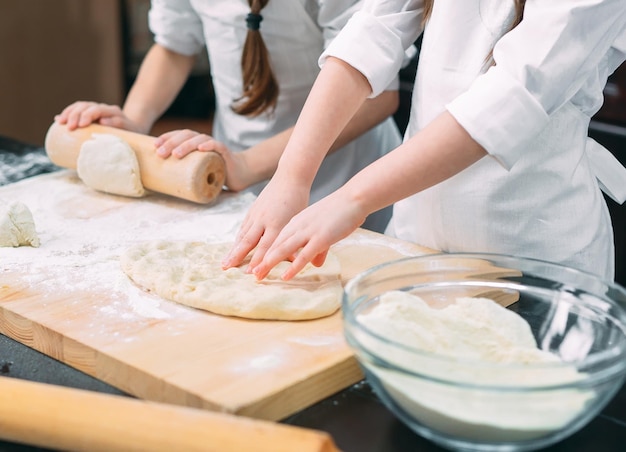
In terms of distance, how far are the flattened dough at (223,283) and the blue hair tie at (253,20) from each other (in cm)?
53

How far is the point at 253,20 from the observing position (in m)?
1.64

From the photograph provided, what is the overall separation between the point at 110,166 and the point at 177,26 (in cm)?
47

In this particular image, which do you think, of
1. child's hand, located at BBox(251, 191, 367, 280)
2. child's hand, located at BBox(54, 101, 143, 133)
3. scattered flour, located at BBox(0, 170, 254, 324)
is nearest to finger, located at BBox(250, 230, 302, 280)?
child's hand, located at BBox(251, 191, 367, 280)

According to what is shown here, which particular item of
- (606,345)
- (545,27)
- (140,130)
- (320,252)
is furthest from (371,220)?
(606,345)

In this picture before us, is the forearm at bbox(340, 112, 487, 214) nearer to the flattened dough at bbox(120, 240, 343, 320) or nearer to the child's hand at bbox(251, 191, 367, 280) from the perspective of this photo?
the child's hand at bbox(251, 191, 367, 280)

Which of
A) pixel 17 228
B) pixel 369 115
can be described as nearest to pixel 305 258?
pixel 17 228

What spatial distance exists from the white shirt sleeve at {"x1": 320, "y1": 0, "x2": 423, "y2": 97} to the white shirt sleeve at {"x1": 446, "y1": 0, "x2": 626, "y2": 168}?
27cm

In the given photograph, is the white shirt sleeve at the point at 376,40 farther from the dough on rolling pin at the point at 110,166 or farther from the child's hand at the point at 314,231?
the dough on rolling pin at the point at 110,166

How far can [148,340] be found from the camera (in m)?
1.02

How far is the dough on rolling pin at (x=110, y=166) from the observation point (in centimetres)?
155

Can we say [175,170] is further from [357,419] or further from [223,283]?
[357,419]

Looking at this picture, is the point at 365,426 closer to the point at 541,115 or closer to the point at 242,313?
the point at 242,313

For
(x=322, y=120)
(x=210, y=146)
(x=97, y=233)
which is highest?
(x=322, y=120)

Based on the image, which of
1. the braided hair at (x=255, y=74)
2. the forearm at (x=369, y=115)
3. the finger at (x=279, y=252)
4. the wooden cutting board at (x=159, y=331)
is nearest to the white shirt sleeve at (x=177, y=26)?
the braided hair at (x=255, y=74)
